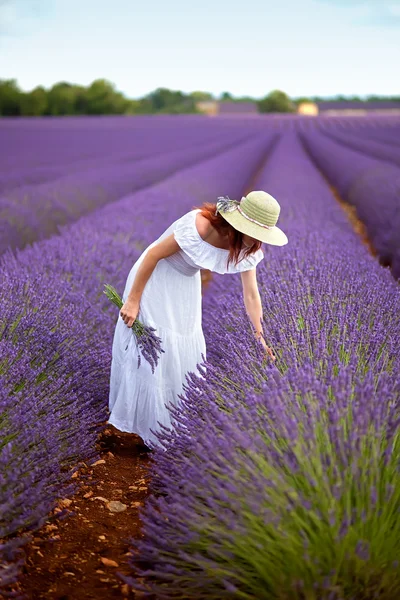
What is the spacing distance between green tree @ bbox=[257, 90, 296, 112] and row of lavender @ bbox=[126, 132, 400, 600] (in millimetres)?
70795

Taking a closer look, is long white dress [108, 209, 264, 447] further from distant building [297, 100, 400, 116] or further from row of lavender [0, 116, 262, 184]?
distant building [297, 100, 400, 116]

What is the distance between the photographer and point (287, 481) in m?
1.68

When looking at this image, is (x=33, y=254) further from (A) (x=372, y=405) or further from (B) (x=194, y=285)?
(A) (x=372, y=405)

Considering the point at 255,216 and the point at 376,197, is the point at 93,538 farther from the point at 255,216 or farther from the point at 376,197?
the point at 376,197

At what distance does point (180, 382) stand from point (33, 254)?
5.78 feet

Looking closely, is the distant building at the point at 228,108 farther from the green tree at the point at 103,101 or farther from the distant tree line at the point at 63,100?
the green tree at the point at 103,101

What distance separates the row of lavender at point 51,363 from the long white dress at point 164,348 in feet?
0.42

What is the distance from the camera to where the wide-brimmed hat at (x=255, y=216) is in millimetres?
2396

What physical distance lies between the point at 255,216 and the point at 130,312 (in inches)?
25.6

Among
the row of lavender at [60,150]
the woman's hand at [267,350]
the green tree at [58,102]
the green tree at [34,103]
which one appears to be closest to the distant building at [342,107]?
the green tree at [58,102]


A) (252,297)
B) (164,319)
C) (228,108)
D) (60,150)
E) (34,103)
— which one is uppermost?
(252,297)

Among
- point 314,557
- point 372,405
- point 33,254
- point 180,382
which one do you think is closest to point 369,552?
point 314,557

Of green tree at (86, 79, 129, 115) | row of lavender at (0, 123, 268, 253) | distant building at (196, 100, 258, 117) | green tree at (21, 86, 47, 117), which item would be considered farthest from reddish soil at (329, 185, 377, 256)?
distant building at (196, 100, 258, 117)

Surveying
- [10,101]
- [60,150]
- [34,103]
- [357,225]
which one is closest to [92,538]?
[357,225]
